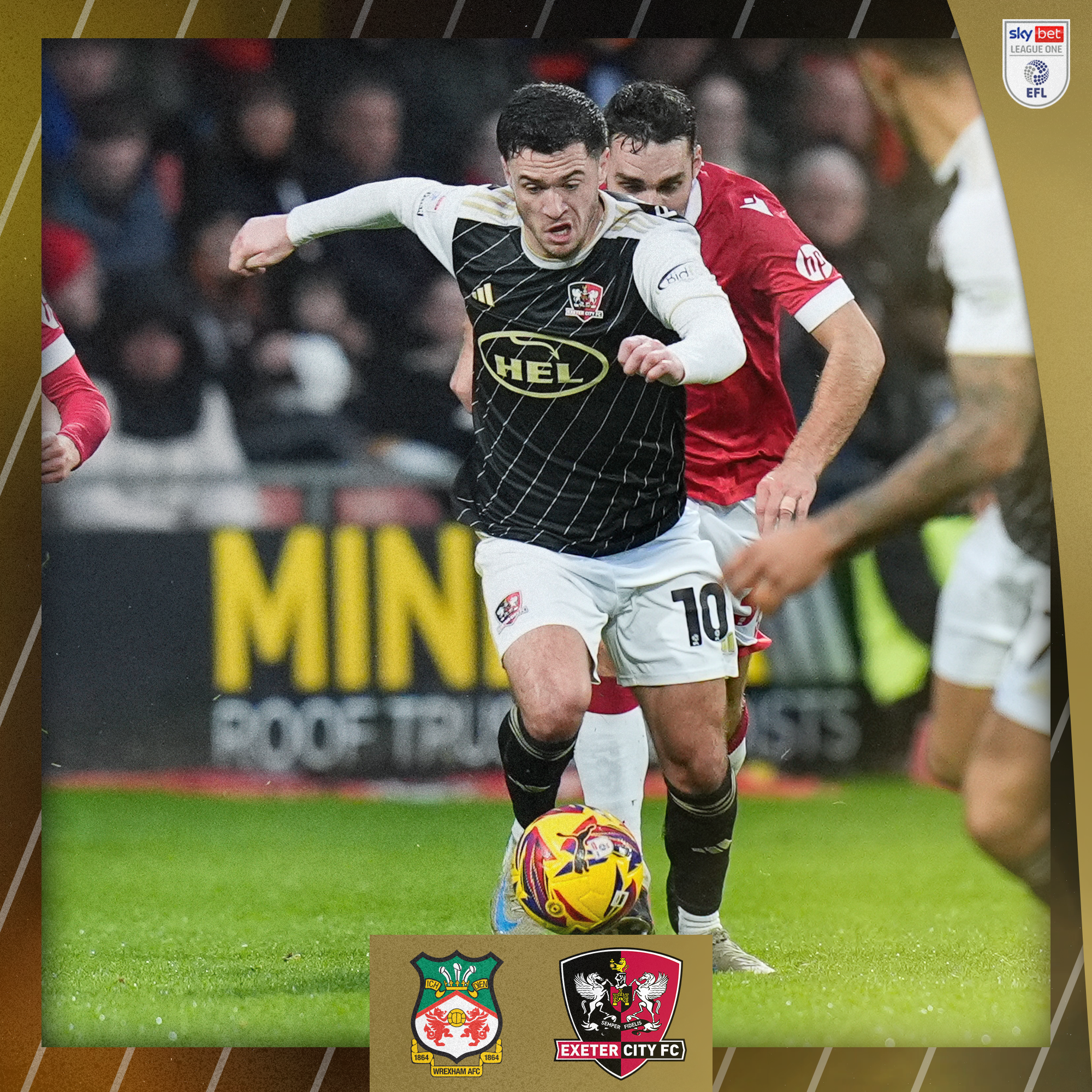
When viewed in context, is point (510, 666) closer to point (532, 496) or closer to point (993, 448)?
point (532, 496)

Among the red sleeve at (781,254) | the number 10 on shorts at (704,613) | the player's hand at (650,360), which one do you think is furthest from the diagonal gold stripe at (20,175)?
the number 10 on shorts at (704,613)

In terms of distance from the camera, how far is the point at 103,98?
259 cm

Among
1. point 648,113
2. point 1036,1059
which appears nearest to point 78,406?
point 648,113

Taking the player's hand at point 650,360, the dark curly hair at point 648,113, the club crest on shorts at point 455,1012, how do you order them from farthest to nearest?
1. the dark curly hair at point 648,113
2. the player's hand at point 650,360
3. the club crest on shorts at point 455,1012

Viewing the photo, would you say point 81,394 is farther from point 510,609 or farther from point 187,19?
point 510,609

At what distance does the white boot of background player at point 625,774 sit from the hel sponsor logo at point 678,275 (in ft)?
3.03

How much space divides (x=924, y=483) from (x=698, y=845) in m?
0.94

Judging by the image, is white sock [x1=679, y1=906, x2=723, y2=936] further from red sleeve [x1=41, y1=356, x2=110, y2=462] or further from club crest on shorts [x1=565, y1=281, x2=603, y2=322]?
red sleeve [x1=41, y1=356, x2=110, y2=462]

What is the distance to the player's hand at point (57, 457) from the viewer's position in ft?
8.61

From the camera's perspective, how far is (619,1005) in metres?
2.19

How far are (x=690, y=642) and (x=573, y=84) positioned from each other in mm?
1244

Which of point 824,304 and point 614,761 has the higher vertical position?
point 824,304

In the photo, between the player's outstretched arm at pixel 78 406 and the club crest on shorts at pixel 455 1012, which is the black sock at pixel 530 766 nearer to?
the club crest on shorts at pixel 455 1012

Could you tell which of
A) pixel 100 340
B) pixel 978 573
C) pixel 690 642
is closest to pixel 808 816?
pixel 690 642
